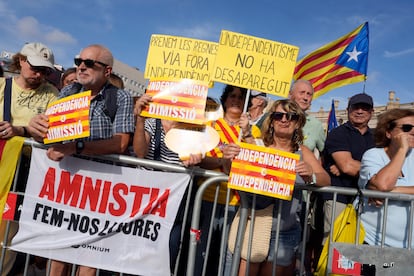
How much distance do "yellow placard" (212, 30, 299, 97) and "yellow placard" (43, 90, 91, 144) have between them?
1.04 metres

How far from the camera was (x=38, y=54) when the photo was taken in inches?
146

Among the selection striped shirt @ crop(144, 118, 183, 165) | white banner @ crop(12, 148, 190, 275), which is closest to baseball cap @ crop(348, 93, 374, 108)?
striped shirt @ crop(144, 118, 183, 165)

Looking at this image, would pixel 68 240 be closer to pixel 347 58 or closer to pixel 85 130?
pixel 85 130

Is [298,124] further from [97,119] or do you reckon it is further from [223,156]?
[97,119]

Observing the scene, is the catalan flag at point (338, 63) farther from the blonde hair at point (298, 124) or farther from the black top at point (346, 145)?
the blonde hair at point (298, 124)

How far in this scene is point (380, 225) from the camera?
116 inches

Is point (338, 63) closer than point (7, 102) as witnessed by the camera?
No

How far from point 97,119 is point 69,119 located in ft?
0.95

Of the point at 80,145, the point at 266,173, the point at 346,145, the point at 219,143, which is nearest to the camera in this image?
the point at 266,173

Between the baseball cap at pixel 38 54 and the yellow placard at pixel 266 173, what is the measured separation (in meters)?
2.19

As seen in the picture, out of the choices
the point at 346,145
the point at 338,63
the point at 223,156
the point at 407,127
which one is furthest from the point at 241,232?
the point at 338,63

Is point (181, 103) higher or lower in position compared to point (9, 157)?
higher

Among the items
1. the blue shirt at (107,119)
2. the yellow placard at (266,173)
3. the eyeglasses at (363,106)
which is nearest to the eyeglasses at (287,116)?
the yellow placard at (266,173)

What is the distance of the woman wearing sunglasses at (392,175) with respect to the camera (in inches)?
113
